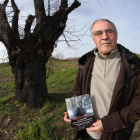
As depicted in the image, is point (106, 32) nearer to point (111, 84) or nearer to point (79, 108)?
point (111, 84)

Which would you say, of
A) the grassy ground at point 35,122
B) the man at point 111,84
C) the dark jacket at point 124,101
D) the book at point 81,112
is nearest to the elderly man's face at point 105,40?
the man at point 111,84

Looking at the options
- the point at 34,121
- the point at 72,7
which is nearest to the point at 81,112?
the point at 34,121

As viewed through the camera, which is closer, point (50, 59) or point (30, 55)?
point (30, 55)

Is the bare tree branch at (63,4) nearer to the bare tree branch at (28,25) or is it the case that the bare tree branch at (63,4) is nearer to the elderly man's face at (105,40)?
the bare tree branch at (28,25)

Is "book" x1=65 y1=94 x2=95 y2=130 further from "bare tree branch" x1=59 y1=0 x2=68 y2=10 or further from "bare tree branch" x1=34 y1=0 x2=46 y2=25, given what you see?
"bare tree branch" x1=59 y1=0 x2=68 y2=10

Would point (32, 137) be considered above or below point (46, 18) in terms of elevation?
below

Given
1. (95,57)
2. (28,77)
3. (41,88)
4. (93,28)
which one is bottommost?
(41,88)

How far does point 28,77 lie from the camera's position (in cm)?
407

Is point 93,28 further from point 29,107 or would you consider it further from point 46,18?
→ point 29,107

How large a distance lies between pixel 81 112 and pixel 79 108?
0.05 m

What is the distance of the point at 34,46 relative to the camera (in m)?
3.93

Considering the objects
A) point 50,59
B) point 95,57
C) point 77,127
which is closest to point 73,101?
point 77,127

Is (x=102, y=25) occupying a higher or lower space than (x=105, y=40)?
higher

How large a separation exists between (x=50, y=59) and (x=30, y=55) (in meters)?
0.79
